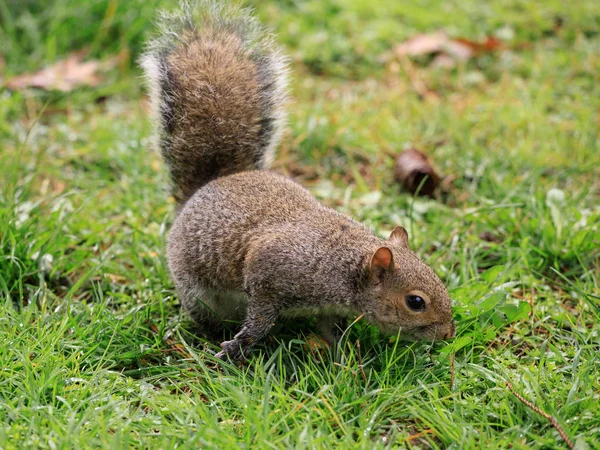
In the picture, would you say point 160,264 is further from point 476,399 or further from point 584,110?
point 584,110

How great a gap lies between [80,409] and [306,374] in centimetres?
77

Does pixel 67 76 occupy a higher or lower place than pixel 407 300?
higher

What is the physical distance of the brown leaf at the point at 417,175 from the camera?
3967 mm

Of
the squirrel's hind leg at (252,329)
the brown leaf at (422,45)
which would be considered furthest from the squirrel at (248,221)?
the brown leaf at (422,45)

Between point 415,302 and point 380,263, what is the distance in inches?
7.4

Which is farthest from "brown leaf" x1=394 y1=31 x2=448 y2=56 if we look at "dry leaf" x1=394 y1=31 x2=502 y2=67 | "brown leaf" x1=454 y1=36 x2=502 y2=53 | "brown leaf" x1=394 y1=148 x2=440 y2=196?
"brown leaf" x1=394 y1=148 x2=440 y2=196

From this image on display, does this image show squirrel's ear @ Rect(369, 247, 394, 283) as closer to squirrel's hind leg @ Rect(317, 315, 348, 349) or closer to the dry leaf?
squirrel's hind leg @ Rect(317, 315, 348, 349)

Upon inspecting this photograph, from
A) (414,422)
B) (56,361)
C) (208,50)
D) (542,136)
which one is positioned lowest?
(414,422)

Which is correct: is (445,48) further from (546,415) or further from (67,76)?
(546,415)

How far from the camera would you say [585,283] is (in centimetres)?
323

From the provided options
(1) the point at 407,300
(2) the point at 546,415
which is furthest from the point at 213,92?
(2) the point at 546,415

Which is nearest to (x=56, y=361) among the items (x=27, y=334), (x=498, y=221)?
(x=27, y=334)

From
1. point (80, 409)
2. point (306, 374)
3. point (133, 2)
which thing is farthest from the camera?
point (133, 2)

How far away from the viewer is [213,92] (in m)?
3.21
